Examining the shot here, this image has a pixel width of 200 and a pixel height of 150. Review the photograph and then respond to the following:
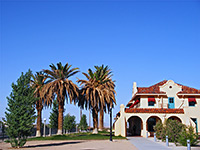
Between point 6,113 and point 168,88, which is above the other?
point 168,88

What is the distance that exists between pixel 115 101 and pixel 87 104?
14.5 feet

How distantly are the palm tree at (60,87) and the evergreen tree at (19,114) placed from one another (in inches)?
395

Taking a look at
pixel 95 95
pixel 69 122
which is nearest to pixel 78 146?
pixel 95 95

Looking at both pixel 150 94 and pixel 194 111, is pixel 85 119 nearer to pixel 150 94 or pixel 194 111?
pixel 150 94

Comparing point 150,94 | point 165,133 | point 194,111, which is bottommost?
point 165,133

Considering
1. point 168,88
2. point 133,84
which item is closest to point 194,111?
point 168,88

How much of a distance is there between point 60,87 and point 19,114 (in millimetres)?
11691

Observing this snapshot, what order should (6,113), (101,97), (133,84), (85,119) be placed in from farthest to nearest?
1. (85,119)
2. (133,84)
3. (101,97)
4. (6,113)

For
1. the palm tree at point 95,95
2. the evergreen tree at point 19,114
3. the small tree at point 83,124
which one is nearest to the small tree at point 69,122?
A: the small tree at point 83,124

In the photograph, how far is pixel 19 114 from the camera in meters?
22.5

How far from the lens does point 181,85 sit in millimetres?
42375

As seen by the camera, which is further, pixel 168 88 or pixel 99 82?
pixel 168 88

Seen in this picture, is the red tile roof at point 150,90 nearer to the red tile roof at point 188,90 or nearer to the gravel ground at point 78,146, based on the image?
the red tile roof at point 188,90

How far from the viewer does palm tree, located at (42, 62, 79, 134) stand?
111ft
